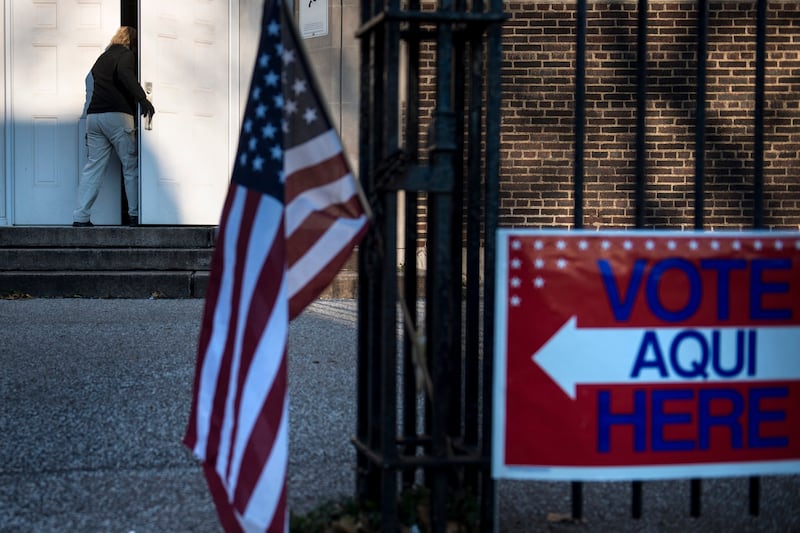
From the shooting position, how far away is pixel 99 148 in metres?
10.4

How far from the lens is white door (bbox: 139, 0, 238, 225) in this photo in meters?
10.7

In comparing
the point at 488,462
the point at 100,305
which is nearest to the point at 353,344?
the point at 100,305

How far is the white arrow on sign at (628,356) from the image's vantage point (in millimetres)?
2662

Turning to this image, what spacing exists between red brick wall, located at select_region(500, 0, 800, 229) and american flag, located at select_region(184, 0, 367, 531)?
7947mm

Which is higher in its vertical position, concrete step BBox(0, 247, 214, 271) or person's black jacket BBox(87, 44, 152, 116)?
person's black jacket BBox(87, 44, 152, 116)

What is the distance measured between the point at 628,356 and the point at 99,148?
28.4 ft

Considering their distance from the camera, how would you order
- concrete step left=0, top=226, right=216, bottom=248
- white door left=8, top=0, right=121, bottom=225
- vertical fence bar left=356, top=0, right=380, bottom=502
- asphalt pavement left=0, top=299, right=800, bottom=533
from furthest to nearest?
white door left=8, top=0, right=121, bottom=225, concrete step left=0, top=226, right=216, bottom=248, asphalt pavement left=0, top=299, right=800, bottom=533, vertical fence bar left=356, top=0, right=380, bottom=502

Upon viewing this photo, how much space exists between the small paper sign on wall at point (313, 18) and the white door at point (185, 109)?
945 mm

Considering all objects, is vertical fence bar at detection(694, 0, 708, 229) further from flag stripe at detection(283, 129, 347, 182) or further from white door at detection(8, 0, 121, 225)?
white door at detection(8, 0, 121, 225)

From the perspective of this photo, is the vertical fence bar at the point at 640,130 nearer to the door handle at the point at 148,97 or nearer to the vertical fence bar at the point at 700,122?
the vertical fence bar at the point at 700,122

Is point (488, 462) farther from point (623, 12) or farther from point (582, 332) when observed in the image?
point (623, 12)

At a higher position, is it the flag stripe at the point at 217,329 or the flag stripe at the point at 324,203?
the flag stripe at the point at 324,203

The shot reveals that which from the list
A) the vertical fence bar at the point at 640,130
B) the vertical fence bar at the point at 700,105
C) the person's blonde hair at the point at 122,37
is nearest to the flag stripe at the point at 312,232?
the vertical fence bar at the point at 640,130

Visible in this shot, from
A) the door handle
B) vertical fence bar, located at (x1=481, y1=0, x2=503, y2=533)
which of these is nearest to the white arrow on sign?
vertical fence bar, located at (x1=481, y1=0, x2=503, y2=533)
